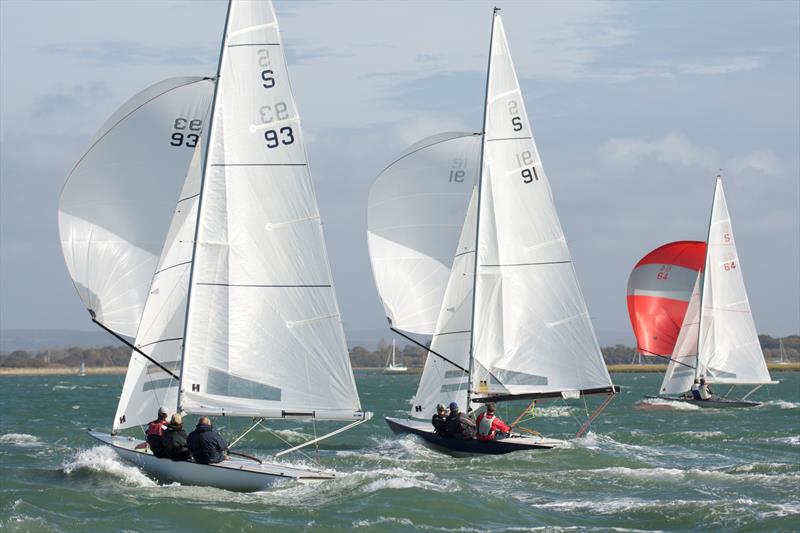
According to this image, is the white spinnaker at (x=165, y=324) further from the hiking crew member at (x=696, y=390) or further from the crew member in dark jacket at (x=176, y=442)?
the hiking crew member at (x=696, y=390)

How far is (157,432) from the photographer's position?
19.7 meters

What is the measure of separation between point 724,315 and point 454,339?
74.4 ft

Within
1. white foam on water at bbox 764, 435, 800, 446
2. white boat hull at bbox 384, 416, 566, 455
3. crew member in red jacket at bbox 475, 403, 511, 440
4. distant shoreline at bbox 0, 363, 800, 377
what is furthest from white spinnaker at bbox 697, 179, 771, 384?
distant shoreline at bbox 0, 363, 800, 377

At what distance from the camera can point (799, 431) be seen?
118 feet

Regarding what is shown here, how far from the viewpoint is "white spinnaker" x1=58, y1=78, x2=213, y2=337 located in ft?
67.4

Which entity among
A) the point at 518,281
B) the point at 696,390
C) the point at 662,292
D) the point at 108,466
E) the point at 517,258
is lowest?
the point at 108,466

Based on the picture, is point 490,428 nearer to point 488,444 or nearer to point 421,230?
point 488,444

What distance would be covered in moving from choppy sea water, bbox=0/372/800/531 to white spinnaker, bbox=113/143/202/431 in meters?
1.18

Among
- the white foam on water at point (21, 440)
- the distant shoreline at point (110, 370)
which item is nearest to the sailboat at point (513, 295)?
the white foam on water at point (21, 440)

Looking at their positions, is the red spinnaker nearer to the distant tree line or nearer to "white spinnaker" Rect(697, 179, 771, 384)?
"white spinnaker" Rect(697, 179, 771, 384)

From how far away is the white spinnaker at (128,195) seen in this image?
20547mm

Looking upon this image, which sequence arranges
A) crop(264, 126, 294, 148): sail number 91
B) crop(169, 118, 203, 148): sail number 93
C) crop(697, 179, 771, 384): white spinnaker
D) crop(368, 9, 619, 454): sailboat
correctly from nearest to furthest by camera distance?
crop(264, 126, 294, 148): sail number 91, crop(169, 118, 203, 148): sail number 93, crop(368, 9, 619, 454): sailboat, crop(697, 179, 771, 384): white spinnaker

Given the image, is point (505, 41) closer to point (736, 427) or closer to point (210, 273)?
point (210, 273)

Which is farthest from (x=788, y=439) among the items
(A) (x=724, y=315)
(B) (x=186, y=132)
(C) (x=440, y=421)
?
(B) (x=186, y=132)
